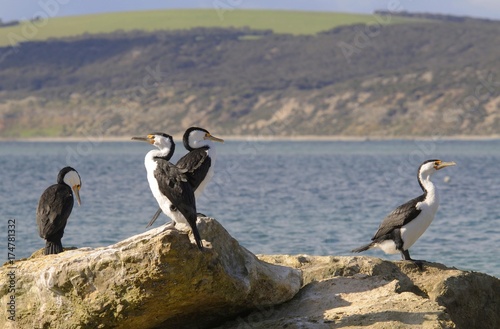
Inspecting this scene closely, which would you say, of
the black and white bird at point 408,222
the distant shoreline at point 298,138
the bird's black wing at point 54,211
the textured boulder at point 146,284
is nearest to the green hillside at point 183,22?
the distant shoreline at point 298,138

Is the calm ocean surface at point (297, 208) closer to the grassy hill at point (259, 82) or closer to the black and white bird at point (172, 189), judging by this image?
the black and white bird at point (172, 189)

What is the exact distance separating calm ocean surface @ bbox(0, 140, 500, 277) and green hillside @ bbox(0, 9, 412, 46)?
112 m

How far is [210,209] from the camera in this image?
1347 inches

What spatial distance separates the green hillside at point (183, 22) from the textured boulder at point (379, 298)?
16304cm

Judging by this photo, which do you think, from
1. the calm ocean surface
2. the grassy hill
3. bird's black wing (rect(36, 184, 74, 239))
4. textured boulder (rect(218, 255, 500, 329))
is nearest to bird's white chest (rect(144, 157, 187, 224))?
textured boulder (rect(218, 255, 500, 329))

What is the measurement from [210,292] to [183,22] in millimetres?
178973

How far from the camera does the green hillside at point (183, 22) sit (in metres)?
179

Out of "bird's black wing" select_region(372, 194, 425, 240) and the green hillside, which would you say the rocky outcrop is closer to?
"bird's black wing" select_region(372, 194, 425, 240)

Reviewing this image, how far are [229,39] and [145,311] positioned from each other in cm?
16269

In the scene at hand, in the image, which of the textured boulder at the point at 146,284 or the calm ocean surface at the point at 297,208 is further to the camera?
the calm ocean surface at the point at 297,208

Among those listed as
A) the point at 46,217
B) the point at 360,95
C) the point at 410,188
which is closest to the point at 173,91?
the point at 360,95

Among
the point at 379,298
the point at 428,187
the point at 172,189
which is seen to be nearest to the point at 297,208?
the point at 428,187

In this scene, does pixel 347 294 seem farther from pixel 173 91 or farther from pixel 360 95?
pixel 173 91

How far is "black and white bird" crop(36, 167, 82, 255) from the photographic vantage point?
1181 cm
